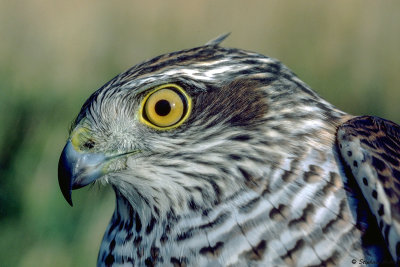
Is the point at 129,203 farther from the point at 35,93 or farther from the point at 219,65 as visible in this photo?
the point at 35,93

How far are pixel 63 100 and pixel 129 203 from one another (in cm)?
237

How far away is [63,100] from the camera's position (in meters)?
5.14

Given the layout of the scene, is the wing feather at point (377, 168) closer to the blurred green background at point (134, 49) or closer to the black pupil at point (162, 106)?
the black pupil at point (162, 106)

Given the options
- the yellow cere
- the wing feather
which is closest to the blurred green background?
the yellow cere

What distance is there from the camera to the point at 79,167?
2.74 metres

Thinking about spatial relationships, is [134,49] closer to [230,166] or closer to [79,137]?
[79,137]

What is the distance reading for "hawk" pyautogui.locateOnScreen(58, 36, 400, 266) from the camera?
8.48ft

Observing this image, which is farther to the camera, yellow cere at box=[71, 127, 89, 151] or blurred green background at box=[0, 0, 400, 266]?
blurred green background at box=[0, 0, 400, 266]

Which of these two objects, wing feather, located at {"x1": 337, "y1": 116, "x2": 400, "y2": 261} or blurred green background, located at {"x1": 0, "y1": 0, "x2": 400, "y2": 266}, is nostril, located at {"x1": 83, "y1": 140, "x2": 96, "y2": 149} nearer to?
wing feather, located at {"x1": 337, "y1": 116, "x2": 400, "y2": 261}

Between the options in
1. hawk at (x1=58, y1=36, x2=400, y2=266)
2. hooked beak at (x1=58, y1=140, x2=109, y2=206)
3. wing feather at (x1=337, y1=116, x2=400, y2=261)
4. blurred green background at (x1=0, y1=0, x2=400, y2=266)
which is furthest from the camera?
blurred green background at (x1=0, y1=0, x2=400, y2=266)

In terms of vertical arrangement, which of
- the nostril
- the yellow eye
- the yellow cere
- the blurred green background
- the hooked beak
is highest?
the yellow eye

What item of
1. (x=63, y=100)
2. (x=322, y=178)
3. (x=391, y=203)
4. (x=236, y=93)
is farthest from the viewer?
(x=63, y=100)

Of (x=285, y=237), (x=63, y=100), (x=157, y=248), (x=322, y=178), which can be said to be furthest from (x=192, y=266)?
(x=63, y=100)

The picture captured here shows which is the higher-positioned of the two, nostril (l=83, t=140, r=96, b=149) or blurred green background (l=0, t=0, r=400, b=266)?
nostril (l=83, t=140, r=96, b=149)
